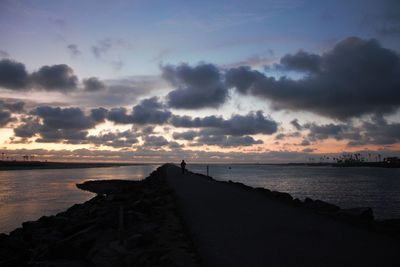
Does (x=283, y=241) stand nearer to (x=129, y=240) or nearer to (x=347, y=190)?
(x=129, y=240)

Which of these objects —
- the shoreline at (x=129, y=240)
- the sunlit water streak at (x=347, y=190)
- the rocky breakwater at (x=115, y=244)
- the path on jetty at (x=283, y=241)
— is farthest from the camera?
the sunlit water streak at (x=347, y=190)

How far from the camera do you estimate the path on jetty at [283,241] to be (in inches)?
273

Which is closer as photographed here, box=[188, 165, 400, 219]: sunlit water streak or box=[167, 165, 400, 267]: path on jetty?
box=[167, 165, 400, 267]: path on jetty

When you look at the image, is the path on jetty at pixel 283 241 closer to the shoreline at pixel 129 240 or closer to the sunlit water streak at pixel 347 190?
the shoreline at pixel 129 240

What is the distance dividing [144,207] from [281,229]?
6326 millimetres

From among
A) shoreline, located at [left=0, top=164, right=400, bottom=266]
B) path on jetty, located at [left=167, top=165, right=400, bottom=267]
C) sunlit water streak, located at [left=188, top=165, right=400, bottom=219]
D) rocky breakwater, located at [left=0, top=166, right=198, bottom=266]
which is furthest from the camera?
sunlit water streak, located at [left=188, top=165, right=400, bottom=219]

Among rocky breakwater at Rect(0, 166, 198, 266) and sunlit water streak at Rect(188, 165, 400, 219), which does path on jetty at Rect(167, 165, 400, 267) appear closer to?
rocky breakwater at Rect(0, 166, 198, 266)

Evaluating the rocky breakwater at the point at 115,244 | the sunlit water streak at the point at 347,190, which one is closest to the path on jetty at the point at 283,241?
the rocky breakwater at the point at 115,244

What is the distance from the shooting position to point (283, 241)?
8383 mm

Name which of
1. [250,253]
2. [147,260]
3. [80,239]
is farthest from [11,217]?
[250,253]

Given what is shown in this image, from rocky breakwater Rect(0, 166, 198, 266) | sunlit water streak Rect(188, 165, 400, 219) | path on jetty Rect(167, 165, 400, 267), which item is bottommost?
sunlit water streak Rect(188, 165, 400, 219)

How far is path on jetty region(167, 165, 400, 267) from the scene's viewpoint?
273 inches

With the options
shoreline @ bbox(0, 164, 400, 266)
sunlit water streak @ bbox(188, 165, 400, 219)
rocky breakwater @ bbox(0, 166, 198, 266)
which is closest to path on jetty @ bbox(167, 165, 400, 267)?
shoreline @ bbox(0, 164, 400, 266)

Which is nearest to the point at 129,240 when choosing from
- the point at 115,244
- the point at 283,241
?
the point at 115,244
